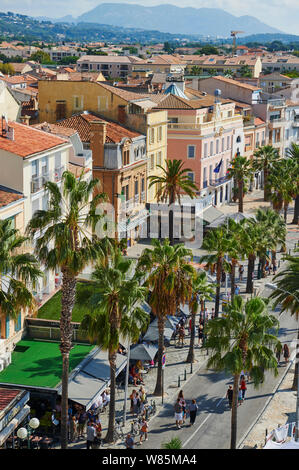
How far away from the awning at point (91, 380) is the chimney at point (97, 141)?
23.5 m

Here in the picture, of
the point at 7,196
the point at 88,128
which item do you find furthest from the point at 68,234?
the point at 88,128

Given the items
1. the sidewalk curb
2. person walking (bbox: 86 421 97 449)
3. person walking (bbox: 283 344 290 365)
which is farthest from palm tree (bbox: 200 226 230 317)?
person walking (bbox: 86 421 97 449)

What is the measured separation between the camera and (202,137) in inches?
3007

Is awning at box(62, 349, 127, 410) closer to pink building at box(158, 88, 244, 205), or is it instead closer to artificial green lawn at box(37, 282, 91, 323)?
artificial green lawn at box(37, 282, 91, 323)

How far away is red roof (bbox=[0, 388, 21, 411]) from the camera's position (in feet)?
97.9

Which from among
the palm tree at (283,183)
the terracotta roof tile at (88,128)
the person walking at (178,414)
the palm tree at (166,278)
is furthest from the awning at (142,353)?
the palm tree at (283,183)

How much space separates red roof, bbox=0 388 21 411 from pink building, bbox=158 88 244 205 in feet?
150

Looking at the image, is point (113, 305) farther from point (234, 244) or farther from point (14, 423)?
point (234, 244)

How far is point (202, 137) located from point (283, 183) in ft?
37.1

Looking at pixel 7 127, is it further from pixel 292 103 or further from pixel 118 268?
pixel 292 103

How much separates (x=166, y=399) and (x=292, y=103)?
3260 inches

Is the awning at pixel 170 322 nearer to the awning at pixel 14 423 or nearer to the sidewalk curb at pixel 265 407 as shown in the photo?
the sidewalk curb at pixel 265 407

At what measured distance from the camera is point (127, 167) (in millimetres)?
58875
